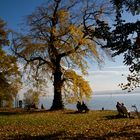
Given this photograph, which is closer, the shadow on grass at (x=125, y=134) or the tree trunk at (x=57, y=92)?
the shadow on grass at (x=125, y=134)

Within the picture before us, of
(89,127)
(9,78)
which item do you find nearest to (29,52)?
(9,78)

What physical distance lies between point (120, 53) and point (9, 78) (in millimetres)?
29515

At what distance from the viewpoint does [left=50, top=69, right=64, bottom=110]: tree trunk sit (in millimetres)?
43594

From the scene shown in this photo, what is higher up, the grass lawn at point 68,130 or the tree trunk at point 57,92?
the tree trunk at point 57,92

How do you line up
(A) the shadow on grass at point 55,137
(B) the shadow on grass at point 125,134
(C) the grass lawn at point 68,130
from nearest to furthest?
(A) the shadow on grass at point 55,137 → (B) the shadow on grass at point 125,134 → (C) the grass lawn at point 68,130

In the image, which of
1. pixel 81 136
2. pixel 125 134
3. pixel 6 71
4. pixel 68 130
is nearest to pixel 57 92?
pixel 6 71

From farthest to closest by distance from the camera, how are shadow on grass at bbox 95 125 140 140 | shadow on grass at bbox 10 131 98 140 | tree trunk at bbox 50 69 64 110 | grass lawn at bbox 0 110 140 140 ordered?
tree trunk at bbox 50 69 64 110 → grass lawn at bbox 0 110 140 140 → shadow on grass at bbox 95 125 140 140 → shadow on grass at bbox 10 131 98 140

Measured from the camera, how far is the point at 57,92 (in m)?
44.6

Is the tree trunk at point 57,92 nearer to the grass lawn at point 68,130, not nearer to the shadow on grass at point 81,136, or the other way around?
the grass lawn at point 68,130

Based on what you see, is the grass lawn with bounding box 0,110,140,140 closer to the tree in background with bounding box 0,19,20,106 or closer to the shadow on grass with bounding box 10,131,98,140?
the shadow on grass with bounding box 10,131,98,140

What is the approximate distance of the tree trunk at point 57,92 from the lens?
43594 millimetres

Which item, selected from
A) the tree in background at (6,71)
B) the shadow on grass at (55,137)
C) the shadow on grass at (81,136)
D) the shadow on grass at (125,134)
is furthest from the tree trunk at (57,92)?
the shadow on grass at (55,137)

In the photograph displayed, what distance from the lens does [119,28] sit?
20266mm

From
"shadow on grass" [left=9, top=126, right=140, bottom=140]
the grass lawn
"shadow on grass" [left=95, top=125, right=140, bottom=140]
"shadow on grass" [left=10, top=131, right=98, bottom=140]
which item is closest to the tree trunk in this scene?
the grass lawn
